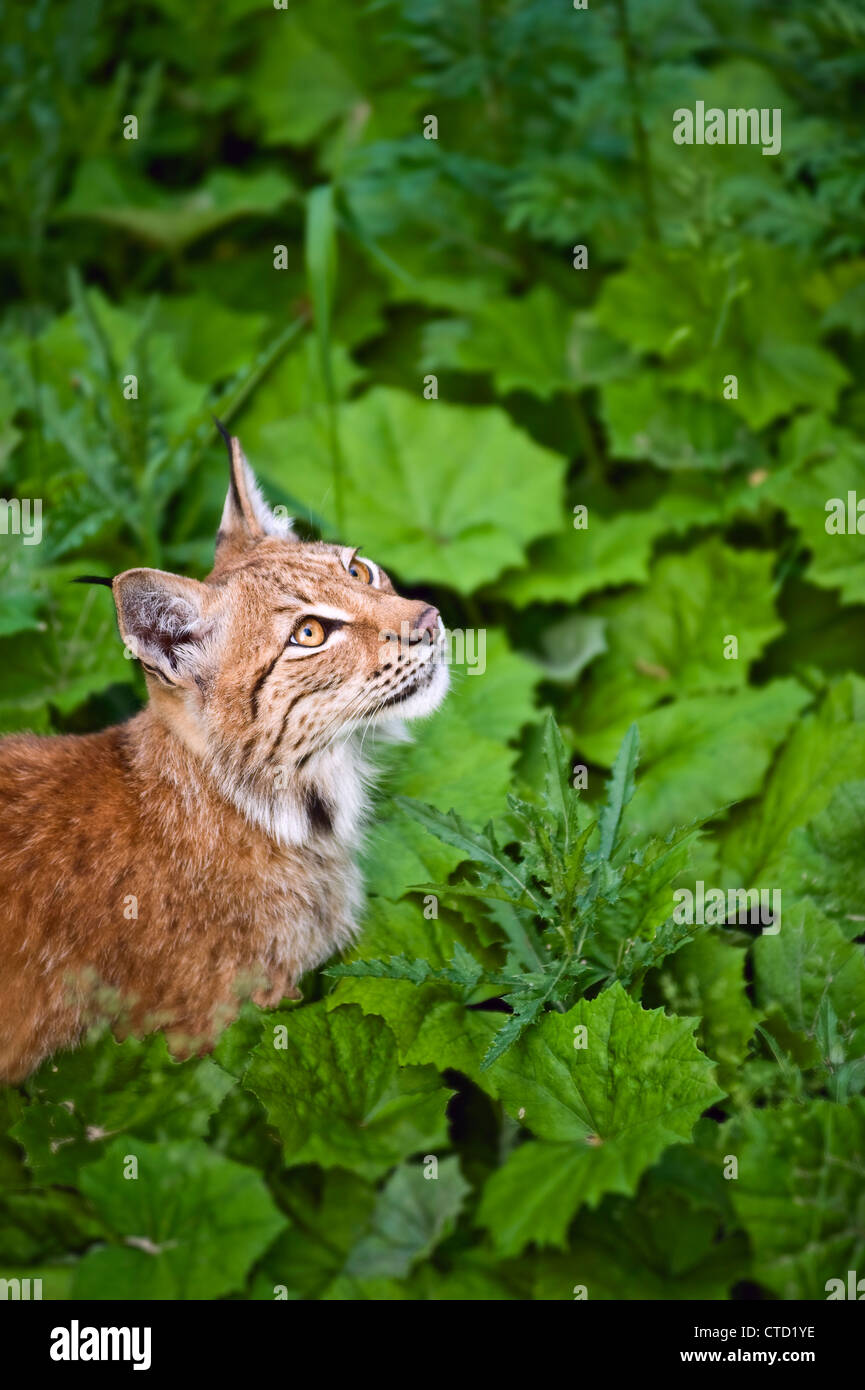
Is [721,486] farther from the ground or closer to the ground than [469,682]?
farther from the ground

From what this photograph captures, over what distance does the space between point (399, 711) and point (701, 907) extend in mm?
1018

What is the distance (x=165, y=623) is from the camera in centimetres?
325

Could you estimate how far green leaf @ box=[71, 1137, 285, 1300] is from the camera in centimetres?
290

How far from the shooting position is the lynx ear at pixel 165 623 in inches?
122

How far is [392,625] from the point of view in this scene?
3.40 m

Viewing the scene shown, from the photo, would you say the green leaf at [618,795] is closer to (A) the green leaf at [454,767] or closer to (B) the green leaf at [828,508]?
(A) the green leaf at [454,767]

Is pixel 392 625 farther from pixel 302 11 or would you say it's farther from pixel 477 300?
pixel 302 11

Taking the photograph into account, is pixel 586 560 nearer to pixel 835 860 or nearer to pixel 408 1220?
pixel 835 860

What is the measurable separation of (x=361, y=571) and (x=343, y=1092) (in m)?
1.45

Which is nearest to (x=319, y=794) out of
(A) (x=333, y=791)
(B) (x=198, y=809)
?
(A) (x=333, y=791)

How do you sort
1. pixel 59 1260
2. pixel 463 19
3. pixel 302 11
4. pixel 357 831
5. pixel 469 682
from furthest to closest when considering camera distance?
pixel 302 11, pixel 463 19, pixel 469 682, pixel 357 831, pixel 59 1260

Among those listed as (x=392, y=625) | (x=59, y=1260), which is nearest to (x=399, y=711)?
(x=392, y=625)

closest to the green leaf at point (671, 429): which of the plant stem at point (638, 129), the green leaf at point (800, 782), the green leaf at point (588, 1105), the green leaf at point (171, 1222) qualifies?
the plant stem at point (638, 129)

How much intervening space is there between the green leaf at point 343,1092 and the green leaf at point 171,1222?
0.18 m
